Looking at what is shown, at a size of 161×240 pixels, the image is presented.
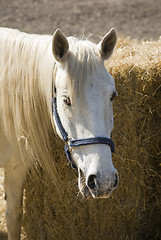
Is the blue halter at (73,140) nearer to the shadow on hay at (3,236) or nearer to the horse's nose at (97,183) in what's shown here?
the horse's nose at (97,183)

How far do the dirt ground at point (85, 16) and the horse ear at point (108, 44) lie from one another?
647cm

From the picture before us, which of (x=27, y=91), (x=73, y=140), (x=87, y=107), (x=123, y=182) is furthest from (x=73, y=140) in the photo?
(x=123, y=182)

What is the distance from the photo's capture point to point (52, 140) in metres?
3.20

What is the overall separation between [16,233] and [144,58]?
188 cm

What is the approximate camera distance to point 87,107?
2232mm

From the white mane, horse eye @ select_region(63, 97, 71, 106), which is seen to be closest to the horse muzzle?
horse eye @ select_region(63, 97, 71, 106)

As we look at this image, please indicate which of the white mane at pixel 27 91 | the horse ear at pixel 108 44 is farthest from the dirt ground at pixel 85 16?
the horse ear at pixel 108 44

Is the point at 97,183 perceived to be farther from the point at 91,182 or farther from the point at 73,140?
the point at 73,140

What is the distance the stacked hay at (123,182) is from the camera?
3254 mm

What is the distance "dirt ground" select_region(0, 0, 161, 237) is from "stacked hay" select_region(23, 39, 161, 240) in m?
5.65

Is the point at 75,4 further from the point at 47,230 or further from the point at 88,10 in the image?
the point at 47,230

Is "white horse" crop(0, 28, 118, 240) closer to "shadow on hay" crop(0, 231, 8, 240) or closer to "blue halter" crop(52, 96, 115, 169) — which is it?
"blue halter" crop(52, 96, 115, 169)

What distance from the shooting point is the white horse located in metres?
2.22

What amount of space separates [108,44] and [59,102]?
47cm
